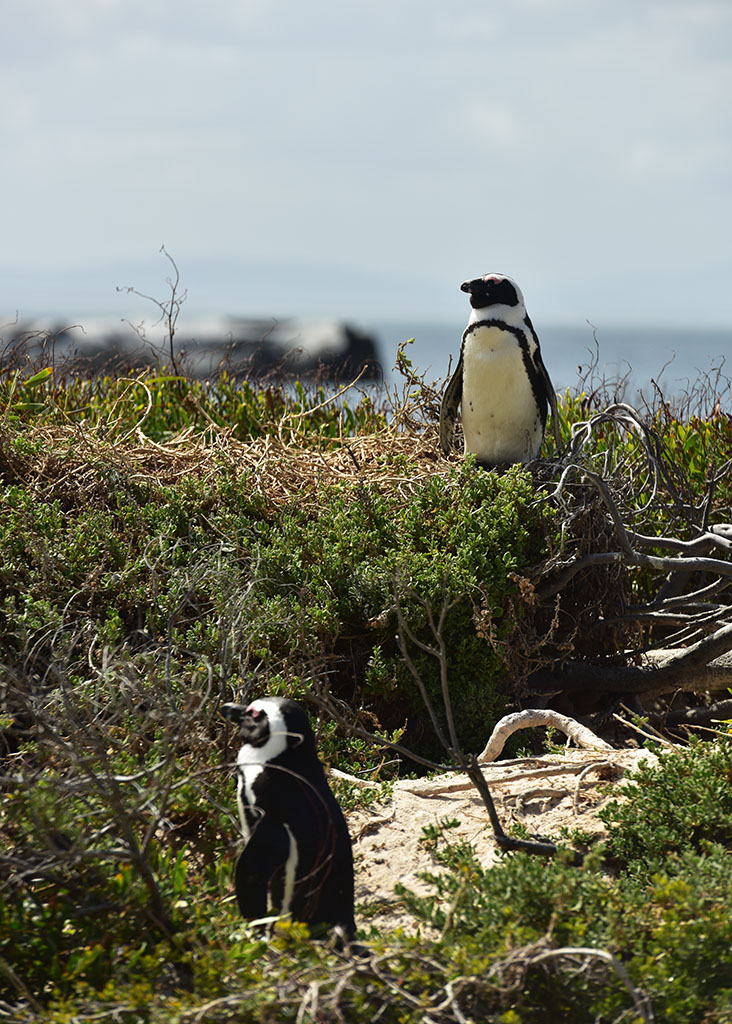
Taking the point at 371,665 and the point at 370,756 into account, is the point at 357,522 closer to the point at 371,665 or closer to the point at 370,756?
the point at 371,665

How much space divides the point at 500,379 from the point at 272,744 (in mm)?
3369

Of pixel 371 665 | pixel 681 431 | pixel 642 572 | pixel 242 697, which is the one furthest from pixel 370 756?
pixel 681 431

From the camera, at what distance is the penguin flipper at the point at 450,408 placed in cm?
612

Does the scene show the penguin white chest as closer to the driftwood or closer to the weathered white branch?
the driftwood

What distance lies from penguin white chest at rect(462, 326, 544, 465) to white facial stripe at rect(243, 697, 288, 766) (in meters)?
3.27

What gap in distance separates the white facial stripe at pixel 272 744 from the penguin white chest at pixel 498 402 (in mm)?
3275

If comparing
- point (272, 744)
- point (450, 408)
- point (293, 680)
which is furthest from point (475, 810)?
point (450, 408)

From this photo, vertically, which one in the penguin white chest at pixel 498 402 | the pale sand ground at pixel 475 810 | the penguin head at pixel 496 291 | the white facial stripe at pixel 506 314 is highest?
the penguin head at pixel 496 291

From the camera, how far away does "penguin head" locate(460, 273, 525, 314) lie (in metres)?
5.75

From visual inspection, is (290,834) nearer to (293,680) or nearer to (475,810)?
(475,810)

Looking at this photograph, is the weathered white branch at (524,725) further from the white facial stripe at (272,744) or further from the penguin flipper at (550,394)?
the penguin flipper at (550,394)

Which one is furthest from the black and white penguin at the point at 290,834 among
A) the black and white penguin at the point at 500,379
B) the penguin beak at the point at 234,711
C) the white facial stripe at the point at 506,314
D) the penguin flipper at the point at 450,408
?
the penguin flipper at the point at 450,408

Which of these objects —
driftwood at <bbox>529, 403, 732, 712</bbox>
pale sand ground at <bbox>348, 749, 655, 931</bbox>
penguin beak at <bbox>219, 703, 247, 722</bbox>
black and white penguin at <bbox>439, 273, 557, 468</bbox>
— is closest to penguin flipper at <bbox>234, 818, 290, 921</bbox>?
penguin beak at <bbox>219, 703, 247, 722</bbox>

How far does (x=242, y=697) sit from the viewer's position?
381 cm
